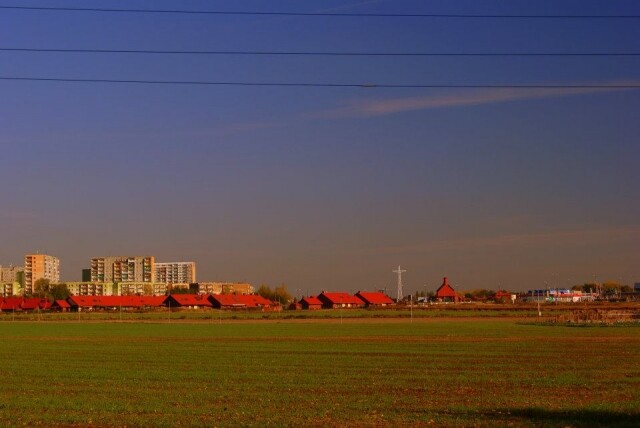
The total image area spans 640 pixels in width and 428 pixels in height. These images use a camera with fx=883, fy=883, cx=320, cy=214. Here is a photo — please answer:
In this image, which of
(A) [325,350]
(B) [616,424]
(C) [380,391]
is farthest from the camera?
(A) [325,350]

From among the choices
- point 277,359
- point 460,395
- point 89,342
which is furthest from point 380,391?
point 89,342

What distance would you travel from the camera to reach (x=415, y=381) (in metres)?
32.0

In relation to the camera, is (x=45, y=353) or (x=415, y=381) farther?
(x=45, y=353)

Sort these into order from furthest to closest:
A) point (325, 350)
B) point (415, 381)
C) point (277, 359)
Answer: point (325, 350) → point (277, 359) → point (415, 381)

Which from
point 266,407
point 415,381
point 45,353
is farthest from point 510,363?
point 45,353

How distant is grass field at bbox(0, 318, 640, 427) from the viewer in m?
22.5

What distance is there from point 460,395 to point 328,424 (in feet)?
24.5

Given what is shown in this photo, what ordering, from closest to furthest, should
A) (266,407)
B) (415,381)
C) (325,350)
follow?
1. (266,407)
2. (415,381)
3. (325,350)

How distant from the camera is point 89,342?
6500 centimetres

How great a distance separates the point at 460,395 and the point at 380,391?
269cm

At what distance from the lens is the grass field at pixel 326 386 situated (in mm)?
22469

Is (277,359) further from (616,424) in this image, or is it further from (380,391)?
(616,424)

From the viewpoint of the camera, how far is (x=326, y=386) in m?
30.4

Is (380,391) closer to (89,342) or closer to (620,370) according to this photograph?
(620,370)
